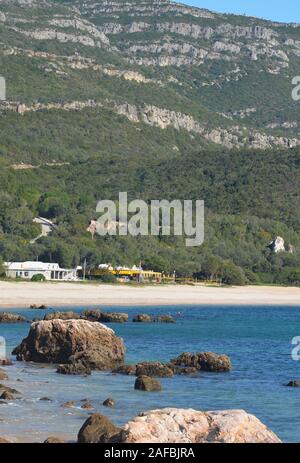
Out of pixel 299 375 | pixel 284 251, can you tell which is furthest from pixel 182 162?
pixel 299 375

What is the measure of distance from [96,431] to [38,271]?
225ft

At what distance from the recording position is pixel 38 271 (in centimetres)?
8988

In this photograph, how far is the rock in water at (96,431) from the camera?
70.5 ft

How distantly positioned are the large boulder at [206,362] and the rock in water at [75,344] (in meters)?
2.36

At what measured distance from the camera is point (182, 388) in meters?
32.2

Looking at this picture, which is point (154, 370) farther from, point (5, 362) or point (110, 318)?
point (110, 318)

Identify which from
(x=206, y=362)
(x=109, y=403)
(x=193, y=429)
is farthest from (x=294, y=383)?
(x=193, y=429)

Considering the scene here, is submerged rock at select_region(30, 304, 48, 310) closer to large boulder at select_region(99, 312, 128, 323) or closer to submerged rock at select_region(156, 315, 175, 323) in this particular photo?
submerged rock at select_region(156, 315, 175, 323)

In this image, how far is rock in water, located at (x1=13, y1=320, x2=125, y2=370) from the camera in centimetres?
3625

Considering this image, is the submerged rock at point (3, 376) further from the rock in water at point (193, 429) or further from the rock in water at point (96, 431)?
the rock in water at point (193, 429)

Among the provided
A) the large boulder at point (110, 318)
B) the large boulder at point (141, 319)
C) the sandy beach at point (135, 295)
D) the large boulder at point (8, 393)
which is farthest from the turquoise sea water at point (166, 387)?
the sandy beach at point (135, 295)

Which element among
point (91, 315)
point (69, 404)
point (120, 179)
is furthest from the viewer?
point (120, 179)

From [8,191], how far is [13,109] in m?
→ 46.8
